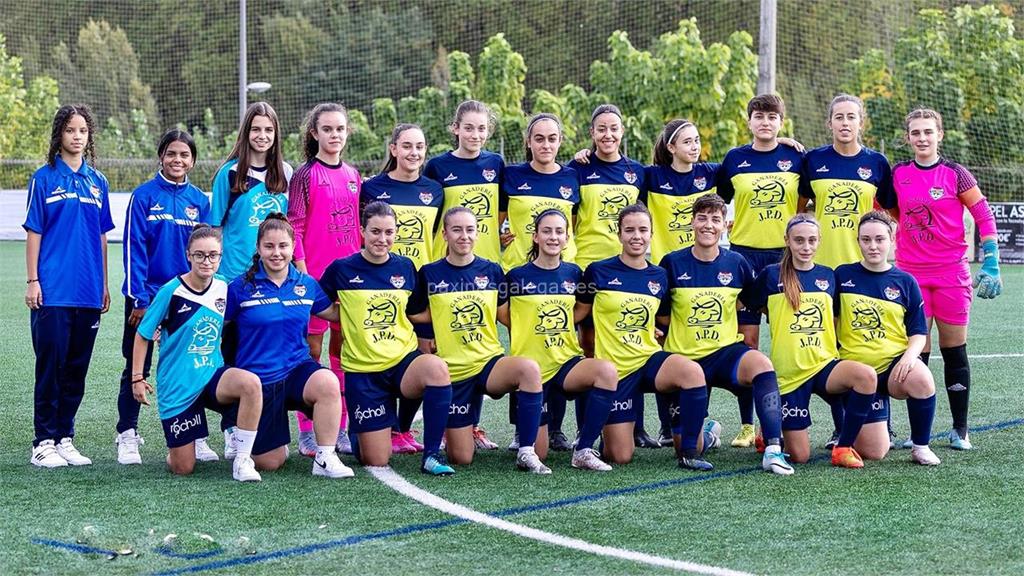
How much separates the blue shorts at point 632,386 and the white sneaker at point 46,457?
246 cm

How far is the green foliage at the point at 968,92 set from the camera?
20.8 metres

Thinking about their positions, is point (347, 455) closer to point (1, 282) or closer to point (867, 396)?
point (867, 396)

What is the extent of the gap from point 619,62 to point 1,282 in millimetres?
12675

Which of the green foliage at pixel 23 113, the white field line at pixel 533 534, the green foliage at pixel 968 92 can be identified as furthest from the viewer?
the green foliage at pixel 23 113

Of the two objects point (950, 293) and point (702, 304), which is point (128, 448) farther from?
point (950, 293)

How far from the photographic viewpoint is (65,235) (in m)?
5.41

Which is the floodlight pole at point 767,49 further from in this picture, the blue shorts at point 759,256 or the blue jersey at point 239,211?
the blue jersey at point 239,211

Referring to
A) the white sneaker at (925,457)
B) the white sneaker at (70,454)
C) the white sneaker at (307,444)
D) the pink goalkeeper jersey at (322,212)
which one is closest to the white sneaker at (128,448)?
the white sneaker at (70,454)

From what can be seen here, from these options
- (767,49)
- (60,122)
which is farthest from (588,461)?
(767,49)

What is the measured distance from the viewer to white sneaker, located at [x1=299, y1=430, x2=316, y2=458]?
18.5ft

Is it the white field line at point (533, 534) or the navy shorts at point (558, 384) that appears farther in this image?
the navy shorts at point (558, 384)

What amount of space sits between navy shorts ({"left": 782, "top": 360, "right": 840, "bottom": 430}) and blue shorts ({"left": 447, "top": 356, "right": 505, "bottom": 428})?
4.33ft

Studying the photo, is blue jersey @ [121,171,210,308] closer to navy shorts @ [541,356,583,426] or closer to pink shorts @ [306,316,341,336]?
pink shorts @ [306,316,341,336]

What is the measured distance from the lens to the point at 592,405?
5.27 m
